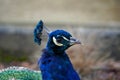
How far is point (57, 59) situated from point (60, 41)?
0.45 feet

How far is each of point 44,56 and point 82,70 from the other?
2.53 m

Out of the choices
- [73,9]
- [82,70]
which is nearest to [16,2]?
[73,9]

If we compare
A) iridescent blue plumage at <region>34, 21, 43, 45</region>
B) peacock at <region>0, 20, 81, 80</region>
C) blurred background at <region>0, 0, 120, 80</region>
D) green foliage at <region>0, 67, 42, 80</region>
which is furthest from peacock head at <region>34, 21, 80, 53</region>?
blurred background at <region>0, 0, 120, 80</region>

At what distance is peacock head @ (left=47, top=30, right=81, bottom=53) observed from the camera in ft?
12.8

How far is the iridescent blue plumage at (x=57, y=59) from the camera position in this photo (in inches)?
155

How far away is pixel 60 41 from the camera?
3.91 m

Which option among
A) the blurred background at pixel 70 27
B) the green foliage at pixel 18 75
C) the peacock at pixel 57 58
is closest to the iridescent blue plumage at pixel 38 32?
the peacock at pixel 57 58

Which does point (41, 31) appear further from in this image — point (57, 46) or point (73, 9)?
point (73, 9)

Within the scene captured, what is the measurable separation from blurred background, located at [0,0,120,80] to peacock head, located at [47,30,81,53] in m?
2.69

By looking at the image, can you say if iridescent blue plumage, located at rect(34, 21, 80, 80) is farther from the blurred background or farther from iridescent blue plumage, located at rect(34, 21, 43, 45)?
the blurred background

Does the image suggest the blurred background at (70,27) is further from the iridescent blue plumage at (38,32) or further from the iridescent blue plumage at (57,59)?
the iridescent blue plumage at (57,59)

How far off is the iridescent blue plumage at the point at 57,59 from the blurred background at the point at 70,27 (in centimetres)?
263

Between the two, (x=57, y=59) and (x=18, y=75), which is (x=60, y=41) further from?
(x=18, y=75)

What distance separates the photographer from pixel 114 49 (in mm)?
7535
